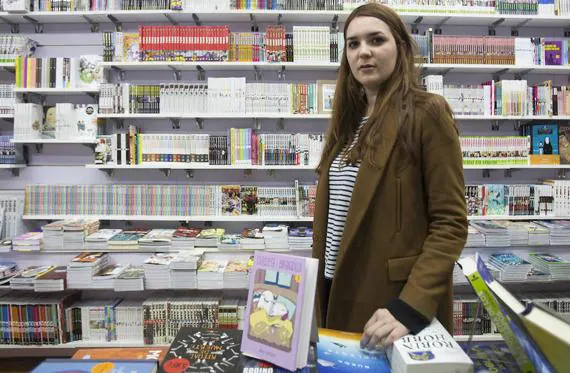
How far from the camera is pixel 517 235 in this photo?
305 centimetres

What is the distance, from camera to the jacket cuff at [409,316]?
2.94 feet

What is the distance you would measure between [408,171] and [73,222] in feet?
9.09

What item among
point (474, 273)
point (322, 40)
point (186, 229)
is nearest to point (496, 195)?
point (322, 40)

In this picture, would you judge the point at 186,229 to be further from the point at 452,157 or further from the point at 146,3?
the point at 452,157

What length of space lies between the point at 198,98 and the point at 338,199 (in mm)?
2200

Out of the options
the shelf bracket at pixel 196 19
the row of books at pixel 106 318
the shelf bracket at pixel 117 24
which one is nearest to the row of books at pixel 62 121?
the shelf bracket at pixel 117 24

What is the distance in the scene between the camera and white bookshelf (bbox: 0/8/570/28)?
3.10 meters

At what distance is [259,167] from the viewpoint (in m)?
3.09

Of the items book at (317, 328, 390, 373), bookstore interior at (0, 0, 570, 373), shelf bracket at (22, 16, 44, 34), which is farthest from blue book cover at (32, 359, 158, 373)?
shelf bracket at (22, 16, 44, 34)

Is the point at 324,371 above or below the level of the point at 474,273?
below

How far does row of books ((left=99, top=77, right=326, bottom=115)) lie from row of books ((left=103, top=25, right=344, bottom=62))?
0.68 feet

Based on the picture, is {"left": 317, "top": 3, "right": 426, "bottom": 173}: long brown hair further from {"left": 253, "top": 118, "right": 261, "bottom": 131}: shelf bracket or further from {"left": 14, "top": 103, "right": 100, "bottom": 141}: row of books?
{"left": 14, "top": 103, "right": 100, "bottom": 141}: row of books

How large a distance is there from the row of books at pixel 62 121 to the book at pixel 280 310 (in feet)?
9.05

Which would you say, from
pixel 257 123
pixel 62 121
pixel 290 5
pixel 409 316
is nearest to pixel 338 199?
pixel 409 316
